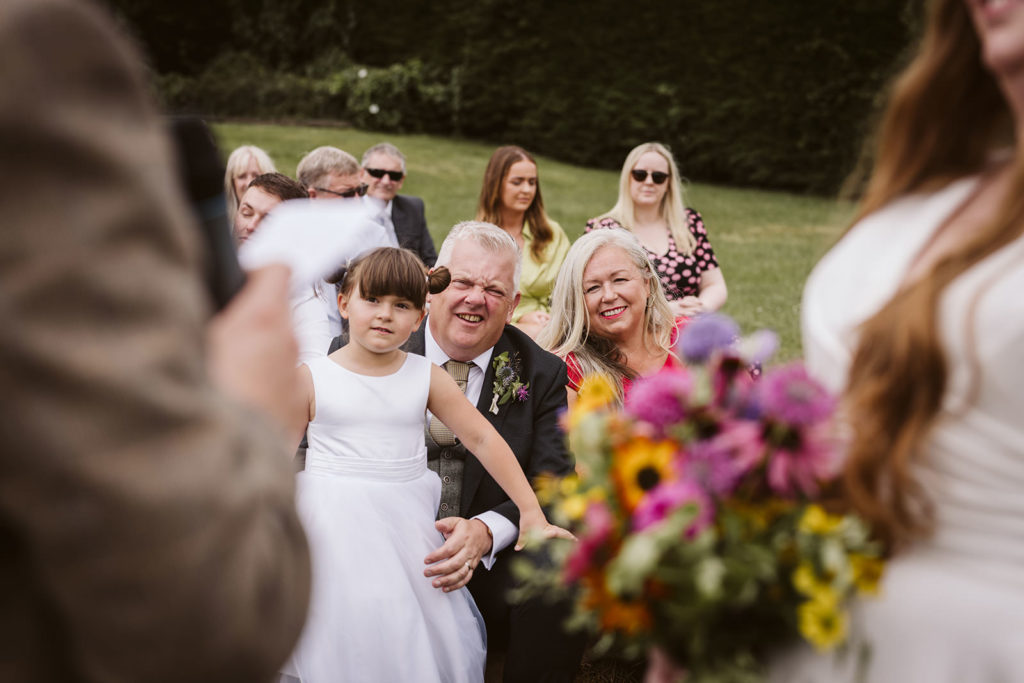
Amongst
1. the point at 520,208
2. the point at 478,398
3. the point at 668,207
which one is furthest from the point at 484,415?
the point at 668,207

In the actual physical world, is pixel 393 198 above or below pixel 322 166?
below

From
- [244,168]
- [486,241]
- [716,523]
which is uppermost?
[716,523]

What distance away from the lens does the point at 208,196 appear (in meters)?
1.03

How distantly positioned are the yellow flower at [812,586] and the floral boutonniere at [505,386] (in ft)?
8.10

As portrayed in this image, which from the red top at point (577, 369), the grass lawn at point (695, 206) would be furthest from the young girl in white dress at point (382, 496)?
the grass lawn at point (695, 206)

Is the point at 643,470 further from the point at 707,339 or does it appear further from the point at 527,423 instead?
the point at 527,423

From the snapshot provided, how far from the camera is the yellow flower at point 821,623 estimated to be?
3.74 ft

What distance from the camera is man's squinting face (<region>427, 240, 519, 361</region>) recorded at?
3705mm

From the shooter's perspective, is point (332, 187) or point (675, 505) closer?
point (675, 505)

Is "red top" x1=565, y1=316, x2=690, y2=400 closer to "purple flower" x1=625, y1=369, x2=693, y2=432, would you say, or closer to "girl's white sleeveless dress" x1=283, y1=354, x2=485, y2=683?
"girl's white sleeveless dress" x1=283, y1=354, x2=485, y2=683

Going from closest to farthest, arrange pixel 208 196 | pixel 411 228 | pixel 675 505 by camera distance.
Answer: pixel 208 196, pixel 675 505, pixel 411 228

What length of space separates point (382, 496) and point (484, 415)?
2.28 ft

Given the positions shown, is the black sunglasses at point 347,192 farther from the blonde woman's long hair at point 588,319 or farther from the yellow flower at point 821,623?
the yellow flower at point 821,623

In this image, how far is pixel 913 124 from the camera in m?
1.57
